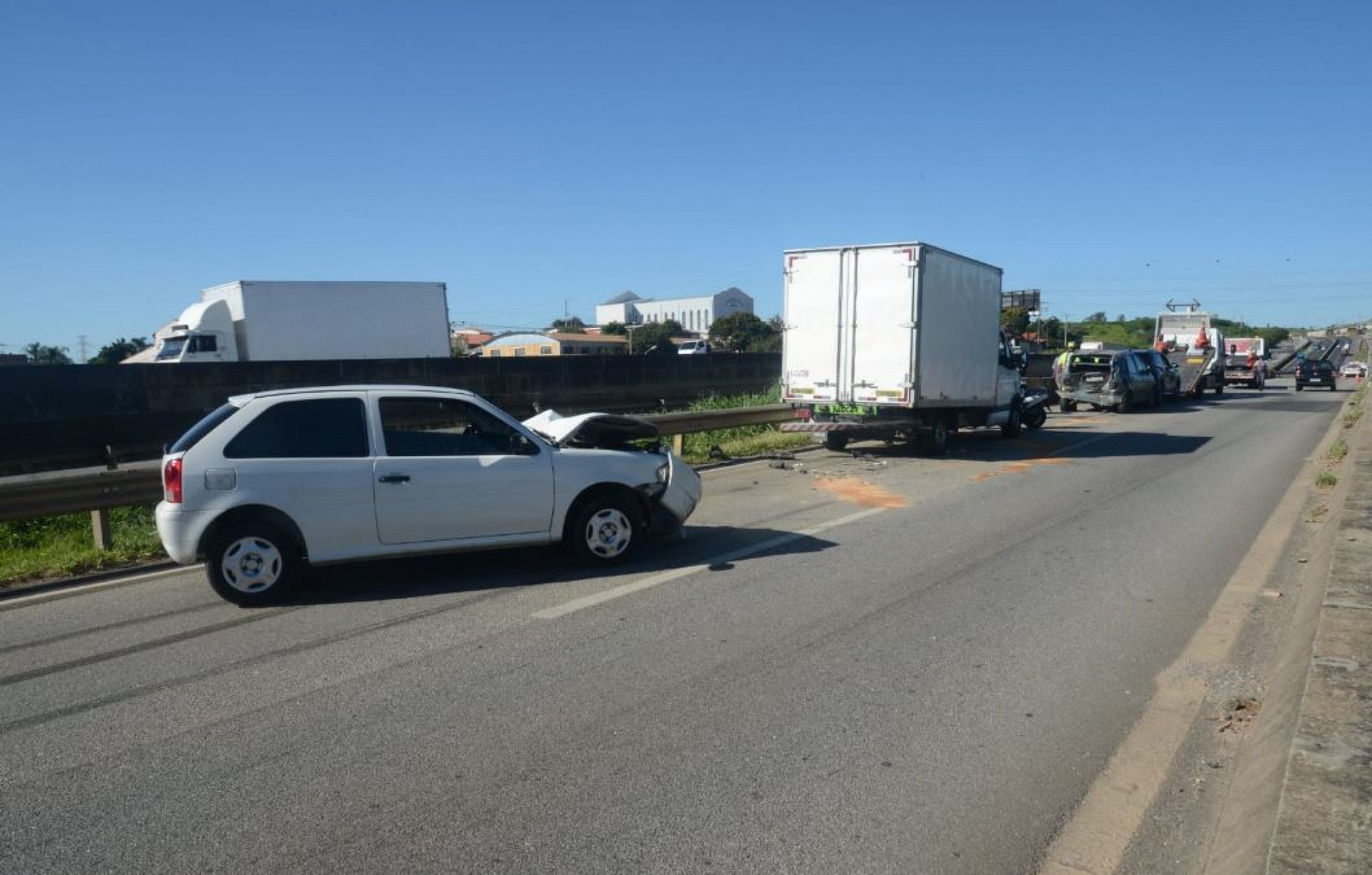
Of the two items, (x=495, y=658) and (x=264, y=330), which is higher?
(x=264, y=330)

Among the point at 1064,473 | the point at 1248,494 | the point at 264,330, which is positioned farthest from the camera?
the point at 264,330

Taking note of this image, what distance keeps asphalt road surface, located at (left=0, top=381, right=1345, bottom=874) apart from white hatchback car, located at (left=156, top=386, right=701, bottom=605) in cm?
39

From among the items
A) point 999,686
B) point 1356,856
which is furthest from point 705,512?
point 1356,856

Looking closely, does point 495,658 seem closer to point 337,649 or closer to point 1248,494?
point 337,649

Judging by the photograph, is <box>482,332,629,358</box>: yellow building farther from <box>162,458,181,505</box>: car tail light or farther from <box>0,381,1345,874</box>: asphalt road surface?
<box>162,458,181,505</box>: car tail light

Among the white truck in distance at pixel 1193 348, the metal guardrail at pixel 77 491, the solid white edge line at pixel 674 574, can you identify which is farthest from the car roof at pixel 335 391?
the white truck in distance at pixel 1193 348

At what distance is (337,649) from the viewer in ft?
18.7

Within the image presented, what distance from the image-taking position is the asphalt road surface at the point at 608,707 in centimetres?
353

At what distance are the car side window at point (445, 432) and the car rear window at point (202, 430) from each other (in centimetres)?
107

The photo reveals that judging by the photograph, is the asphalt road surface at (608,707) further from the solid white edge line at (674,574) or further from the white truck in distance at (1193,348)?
the white truck in distance at (1193,348)

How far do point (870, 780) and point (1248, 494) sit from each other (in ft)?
33.3

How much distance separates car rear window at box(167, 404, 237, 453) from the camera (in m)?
6.60

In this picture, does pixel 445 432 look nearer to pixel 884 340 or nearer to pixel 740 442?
pixel 884 340

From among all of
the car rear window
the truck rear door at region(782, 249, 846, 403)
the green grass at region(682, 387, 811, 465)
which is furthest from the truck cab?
the car rear window
